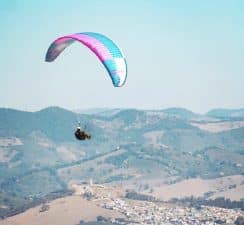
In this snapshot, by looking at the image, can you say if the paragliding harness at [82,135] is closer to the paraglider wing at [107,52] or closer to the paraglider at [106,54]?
the paraglider at [106,54]

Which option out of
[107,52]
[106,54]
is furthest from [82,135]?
[107,52]

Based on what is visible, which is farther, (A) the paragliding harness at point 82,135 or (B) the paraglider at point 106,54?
(B) the paraglider at point 106,54

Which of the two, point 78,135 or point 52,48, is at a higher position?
point 52,48

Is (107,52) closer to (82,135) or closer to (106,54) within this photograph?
(106,54)

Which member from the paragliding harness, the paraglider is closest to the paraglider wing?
the paraglider

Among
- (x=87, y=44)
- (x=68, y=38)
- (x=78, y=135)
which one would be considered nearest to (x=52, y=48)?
(x=68, y=38)

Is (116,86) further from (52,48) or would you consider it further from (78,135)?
(52,48)

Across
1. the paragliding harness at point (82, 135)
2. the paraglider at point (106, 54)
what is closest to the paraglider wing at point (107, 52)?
the paraglider at point (106, 54)
